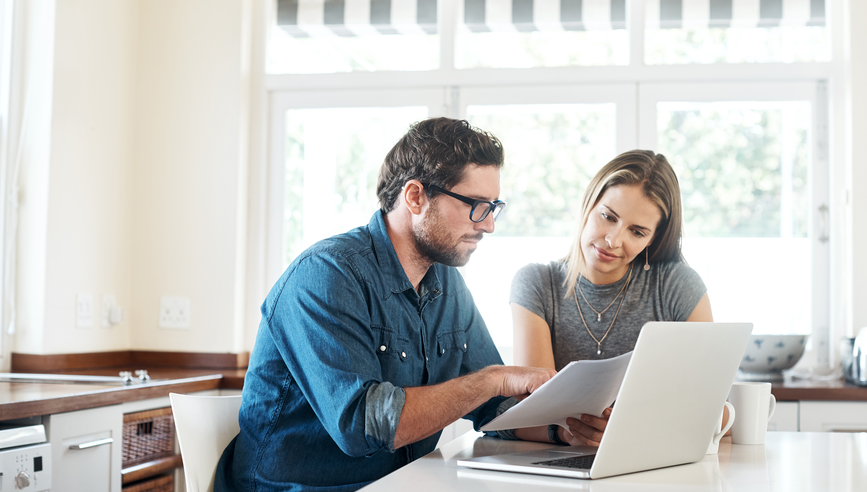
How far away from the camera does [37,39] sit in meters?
2.57

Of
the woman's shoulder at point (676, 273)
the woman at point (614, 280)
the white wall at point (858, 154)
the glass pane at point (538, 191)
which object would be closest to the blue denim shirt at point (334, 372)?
the woman at point (614, 280)

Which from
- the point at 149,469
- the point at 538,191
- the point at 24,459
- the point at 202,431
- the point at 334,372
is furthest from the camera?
the point at 538,191

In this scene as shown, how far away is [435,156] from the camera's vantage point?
148 centimetres

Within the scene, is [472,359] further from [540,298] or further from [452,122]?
[452,122]

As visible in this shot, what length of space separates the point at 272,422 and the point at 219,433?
0.42 feet

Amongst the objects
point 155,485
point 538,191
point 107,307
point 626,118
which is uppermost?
point 626,118

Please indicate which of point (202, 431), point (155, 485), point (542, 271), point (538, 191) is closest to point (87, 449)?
point (155, 485)

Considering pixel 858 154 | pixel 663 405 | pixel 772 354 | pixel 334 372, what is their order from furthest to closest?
1. pixel 858 154
2. pixel 772 354
3. pixel 334 372
4. pixel 663 405

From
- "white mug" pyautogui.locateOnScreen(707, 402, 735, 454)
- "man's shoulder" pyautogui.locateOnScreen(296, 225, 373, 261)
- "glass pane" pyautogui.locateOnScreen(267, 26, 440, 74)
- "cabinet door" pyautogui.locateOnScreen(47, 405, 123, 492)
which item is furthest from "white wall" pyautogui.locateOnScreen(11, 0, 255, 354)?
"white mug" pyautogui.locateOnScreen(707, 402, 735, 454)

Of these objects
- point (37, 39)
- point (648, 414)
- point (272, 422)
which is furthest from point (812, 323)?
point (37, 39)

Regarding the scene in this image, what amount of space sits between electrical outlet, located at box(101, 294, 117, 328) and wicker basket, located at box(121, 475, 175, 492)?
781 mm

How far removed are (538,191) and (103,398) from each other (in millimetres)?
1712

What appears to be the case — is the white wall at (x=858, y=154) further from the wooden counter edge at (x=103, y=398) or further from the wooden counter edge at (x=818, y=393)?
the wooden counter edge at (x=103, y=398)

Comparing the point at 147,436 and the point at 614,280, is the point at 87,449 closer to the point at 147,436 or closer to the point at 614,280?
the point at 147,436
